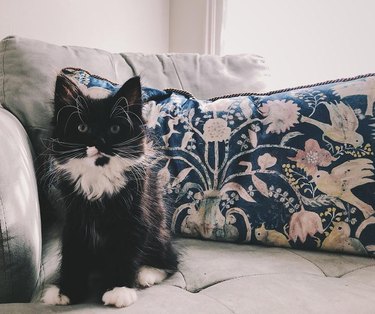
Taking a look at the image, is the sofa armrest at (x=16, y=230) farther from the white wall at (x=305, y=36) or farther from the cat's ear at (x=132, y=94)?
the white wall at (x=305, y=36)

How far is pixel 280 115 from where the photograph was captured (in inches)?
42.3

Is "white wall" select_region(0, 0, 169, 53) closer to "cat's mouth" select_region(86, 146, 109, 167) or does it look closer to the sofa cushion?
the sofa cushion

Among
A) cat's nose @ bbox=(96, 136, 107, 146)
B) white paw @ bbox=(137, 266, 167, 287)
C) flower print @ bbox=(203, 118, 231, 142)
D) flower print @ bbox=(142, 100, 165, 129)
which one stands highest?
flower print @ bbox=(142, 100, 165, 129)

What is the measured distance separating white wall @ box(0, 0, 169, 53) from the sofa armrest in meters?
0.95

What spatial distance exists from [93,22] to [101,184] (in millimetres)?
1176

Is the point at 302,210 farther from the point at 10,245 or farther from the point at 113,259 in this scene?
the point at 10,245

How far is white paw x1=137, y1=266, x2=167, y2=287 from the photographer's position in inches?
33.0

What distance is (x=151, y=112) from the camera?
3.82 ft

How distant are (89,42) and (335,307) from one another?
148 cm

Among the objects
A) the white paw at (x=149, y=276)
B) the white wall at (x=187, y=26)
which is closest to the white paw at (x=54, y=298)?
the white paw at (x=149, y=276)

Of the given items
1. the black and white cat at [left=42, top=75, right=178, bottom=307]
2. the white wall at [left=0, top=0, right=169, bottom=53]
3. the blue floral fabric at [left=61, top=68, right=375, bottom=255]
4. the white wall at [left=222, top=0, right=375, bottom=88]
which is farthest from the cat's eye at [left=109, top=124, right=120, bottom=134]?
the white wall at [left=222, top=0, right=375, bottom=88]

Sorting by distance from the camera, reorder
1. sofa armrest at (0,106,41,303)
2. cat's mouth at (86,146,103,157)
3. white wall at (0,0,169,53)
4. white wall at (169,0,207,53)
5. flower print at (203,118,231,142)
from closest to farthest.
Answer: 1. sofa armrest at (0,106,41,303)
2. cat's mouth at (86,146,103,157)
3. flower print at (203,118,231,142)
4. white wall at (0,0,169,53)
5. white wall at (169,0,207,53)

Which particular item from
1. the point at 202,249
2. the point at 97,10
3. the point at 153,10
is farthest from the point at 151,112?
the point at 153,10

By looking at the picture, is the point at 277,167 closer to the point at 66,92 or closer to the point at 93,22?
the point at 66,92
